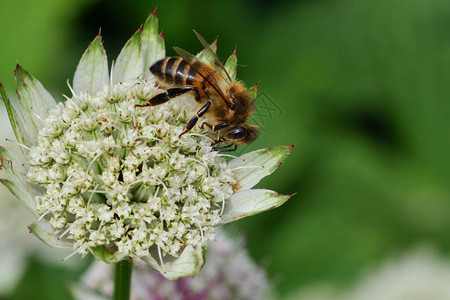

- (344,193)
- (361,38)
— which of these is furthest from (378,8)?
(344,193)

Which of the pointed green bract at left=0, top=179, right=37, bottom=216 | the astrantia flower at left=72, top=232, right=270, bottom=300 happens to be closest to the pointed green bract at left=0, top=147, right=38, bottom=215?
the pointed green bract at left=0, top=179, right=37, bottom=216

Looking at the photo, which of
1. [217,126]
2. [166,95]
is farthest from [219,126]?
[166,95]

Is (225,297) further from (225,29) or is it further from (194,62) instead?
(225,29)

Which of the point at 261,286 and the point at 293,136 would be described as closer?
the point at 261,286

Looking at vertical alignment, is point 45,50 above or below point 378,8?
above

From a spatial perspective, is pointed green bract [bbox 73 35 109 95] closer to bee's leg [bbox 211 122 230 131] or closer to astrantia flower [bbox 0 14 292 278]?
astrantia flower [bbox 0 14 292 278]

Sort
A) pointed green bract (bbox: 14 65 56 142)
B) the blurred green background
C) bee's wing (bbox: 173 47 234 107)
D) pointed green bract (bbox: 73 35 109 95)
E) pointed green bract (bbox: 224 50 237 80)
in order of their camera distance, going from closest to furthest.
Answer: pointed green bract (bbox: 14 65 56 142) → pointed green bract (bbox: 73 35 109 95) → bee's wing (bbox: 173 47 234 107) → pointed green bract (bbox: 224 50 237 80) → the blurred green background

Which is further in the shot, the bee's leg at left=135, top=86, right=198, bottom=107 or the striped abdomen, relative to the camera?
the striped abdomen

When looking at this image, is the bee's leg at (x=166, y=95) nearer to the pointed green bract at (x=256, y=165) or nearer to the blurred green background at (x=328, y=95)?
the pointed green bract at (x=256, y=165)
